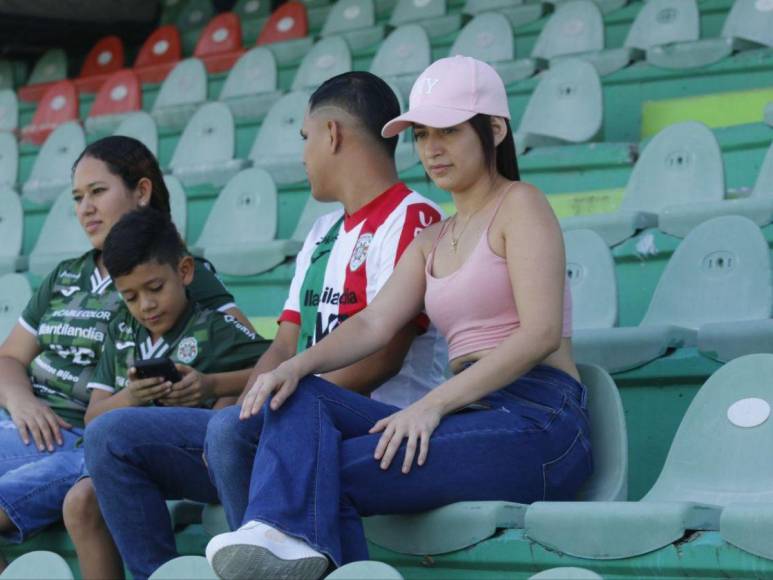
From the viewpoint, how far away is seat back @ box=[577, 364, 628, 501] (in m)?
2.14

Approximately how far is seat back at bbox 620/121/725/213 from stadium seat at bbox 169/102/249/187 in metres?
1.75

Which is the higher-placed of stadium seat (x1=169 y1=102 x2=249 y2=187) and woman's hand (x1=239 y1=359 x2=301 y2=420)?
stadium seat (x1=169 y1=102 x2=249 y2=187)

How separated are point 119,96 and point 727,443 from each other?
4830 mm

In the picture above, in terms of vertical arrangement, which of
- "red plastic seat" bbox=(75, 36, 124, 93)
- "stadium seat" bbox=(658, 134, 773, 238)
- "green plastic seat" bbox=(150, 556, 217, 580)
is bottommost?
"green plastic seat" bbox=(150, 556, 217, 580)

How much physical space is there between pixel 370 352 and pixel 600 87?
229 centimetres

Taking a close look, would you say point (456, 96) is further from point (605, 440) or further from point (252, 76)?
point (252, 76)

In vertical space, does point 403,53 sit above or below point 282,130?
above

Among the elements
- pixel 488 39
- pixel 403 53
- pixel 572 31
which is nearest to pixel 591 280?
pixel 572 31

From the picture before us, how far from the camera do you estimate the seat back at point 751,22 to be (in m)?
4.53

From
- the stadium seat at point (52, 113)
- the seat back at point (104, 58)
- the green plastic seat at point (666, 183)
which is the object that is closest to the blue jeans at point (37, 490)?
the green plastic seat at point (666, 183)

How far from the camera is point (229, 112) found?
5.36 meters

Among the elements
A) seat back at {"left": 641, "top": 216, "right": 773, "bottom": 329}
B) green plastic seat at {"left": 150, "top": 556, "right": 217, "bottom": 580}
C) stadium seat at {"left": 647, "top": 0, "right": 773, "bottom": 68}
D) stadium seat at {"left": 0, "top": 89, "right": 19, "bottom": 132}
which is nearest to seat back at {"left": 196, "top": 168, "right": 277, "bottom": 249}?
stadium seat at {"left": 647, "top": 0, "right": 773, "bottom": 68}

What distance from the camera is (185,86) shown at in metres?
6.27

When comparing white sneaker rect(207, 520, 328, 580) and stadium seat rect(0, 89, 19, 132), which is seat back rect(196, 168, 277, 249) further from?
stadium seat rect(0, 89, 19, 132)
